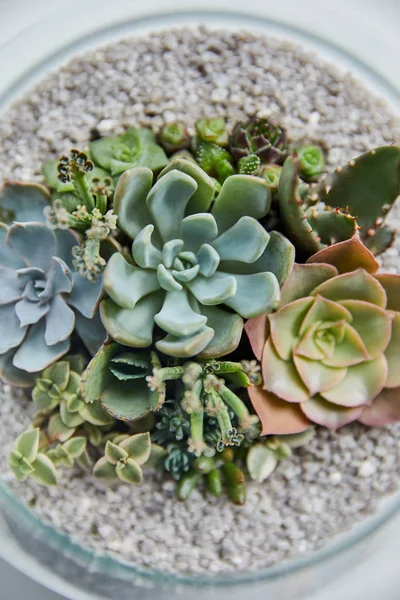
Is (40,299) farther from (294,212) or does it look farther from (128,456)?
A: (294,212)

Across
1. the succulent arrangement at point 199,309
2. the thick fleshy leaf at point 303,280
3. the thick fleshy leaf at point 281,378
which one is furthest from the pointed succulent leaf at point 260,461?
the thick fleshy leaf at point 303,280

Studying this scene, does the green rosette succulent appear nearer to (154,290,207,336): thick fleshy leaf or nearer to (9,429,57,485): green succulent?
(154,290,207,336): thick fleshy leaf

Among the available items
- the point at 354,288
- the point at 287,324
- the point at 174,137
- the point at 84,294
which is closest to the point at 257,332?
the point at 287,324

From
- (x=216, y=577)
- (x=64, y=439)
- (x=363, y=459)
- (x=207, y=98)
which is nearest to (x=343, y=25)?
(x=207, y=98)

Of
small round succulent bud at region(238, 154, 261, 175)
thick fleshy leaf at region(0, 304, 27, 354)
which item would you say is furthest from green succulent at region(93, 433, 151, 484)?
small round succulent bud at region(238, 154, 261, 175)

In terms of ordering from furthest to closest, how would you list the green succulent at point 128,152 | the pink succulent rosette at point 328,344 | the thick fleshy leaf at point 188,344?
the green succulent at point 128,152 < the pink succulent rosette at point 328,344 < the thick fleshy leaf at point 188,344

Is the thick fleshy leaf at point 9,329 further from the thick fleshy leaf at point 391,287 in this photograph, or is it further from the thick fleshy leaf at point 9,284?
the thick fleshy leaf at point 391,287

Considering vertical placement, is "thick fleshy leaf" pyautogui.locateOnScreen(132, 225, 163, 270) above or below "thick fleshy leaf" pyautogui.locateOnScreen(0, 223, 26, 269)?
above
